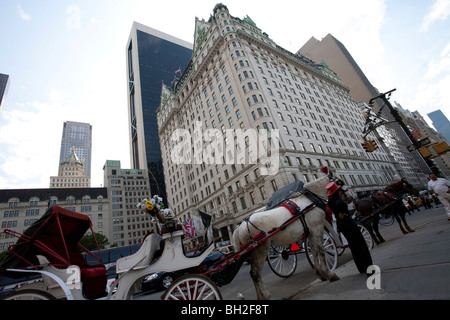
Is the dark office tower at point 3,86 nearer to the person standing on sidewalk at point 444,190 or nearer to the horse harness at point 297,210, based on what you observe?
the horse harness at point 297,210

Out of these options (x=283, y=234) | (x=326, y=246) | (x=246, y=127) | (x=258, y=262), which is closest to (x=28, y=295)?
(x=258, y=262)

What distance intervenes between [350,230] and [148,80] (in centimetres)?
14238

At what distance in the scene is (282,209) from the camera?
461cm

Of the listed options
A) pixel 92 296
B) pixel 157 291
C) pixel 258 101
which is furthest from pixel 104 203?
pixel 92 296

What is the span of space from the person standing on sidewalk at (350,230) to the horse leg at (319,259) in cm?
52

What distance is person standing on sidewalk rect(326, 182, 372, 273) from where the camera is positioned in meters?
4.09

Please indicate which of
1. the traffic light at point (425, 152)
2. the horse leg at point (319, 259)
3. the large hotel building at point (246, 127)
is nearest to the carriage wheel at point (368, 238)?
the horse leg at point (319, 259)

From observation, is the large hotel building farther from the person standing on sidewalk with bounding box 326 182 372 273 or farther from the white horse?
the person standing on sidewalk with bounding box 326 182 372 273

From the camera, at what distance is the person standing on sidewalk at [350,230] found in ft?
13.4

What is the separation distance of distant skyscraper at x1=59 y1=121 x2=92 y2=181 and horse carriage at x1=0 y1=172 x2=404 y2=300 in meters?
187

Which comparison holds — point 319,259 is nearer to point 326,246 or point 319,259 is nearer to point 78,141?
point 326,246

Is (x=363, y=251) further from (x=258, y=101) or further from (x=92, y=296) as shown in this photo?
(x=258, y=101)

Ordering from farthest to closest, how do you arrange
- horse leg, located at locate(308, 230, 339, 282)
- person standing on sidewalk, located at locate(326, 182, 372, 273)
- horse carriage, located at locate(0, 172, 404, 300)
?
Answer: horse leg, located at locate(308, 230, 339, 282) → person standing on sidewalk, located at locate(326, 182, 372, 273) → horse carriage, located at locate(0, 172, 404, 300)

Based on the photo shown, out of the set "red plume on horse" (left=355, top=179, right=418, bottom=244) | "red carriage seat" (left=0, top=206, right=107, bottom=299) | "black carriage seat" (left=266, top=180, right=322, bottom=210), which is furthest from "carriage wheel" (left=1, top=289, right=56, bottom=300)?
"red plume on horse" (left=355, top=179, right=418, bottom=244)
